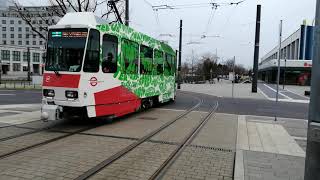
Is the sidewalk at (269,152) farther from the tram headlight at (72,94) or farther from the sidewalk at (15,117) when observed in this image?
the sidewalk at (15,117)

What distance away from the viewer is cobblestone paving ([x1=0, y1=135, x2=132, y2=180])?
5953mm

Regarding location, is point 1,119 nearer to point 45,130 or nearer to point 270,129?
point 45,130

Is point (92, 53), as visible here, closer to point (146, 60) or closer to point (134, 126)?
point (134, 126)

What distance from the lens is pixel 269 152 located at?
8172 millimetres

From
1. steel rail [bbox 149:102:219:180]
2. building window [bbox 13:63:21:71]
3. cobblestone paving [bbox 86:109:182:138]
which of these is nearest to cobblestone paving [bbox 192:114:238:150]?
steel rail [bbox 149:102:219:180]

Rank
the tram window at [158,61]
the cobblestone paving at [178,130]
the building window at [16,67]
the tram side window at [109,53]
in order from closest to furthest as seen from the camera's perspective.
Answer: the cobblestone paving at [178,130], the tram side window at [109,53], the tram window at [158,61], the building window at [16,67]

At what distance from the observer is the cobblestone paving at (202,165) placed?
6172 mm

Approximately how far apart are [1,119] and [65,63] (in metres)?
3.77

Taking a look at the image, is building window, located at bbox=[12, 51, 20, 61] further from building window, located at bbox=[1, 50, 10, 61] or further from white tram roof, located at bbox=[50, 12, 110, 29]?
white tram roof, located at bbox=[50, 12, 110, 29]

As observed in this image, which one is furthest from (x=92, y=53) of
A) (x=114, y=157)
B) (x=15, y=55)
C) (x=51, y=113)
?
(x=15, y=55)

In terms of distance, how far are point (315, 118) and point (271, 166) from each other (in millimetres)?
3685

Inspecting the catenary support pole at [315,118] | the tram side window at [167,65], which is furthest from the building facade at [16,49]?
the catenary support pole at [315,118]

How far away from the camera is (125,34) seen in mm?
12414

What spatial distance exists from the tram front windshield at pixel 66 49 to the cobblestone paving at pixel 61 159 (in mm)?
2489
